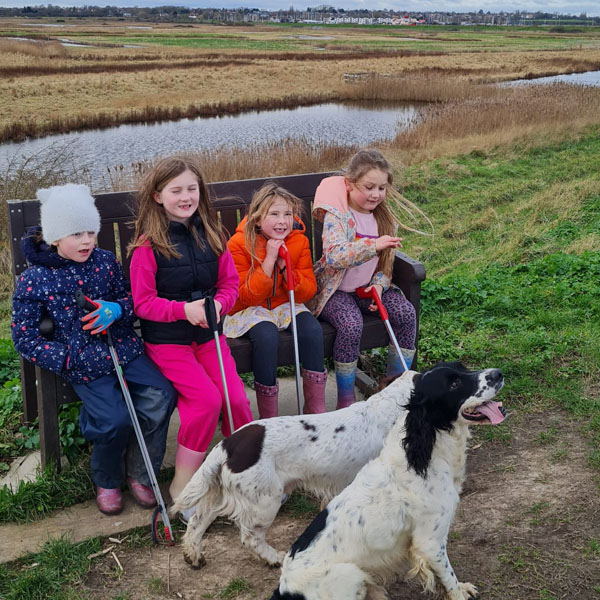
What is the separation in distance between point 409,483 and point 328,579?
563 millimetres

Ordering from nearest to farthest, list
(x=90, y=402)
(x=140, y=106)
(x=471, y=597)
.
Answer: (x=471, y=597), (x=90, y=402), (x=140, y=106)

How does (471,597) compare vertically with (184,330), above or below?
below

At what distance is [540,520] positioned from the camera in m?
3.58

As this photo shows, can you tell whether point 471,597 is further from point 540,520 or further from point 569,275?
point 569,275

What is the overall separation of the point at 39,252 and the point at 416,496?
7.91 feet

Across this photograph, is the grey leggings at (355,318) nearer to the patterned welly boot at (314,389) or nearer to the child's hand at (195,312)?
the patterned welly boot at (314,389)

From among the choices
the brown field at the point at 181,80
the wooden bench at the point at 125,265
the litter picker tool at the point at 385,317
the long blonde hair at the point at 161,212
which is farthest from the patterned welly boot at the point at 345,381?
the brown field at the point at 181,80

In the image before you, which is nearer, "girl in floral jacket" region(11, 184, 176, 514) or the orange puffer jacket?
"girl in floral jacket" region(11, 184, 176, 514)

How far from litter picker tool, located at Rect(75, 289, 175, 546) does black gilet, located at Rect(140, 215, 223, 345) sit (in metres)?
0.32

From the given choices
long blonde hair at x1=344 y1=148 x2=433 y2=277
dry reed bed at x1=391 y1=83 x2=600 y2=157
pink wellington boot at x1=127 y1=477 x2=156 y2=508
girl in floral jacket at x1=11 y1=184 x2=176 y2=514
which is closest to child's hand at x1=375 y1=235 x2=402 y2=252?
long blonde hair at x1=344 y1=148 x2=433 y2=277

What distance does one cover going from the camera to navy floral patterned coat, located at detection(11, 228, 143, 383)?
3.62m

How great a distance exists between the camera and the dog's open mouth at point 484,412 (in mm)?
2945

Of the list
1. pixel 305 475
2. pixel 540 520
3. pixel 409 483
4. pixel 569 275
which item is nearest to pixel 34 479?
pixel 305 475

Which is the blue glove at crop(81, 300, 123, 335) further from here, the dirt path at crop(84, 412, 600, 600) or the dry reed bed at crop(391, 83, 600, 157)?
the dry reed bed at crop(391, 83, 600, 157)
